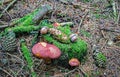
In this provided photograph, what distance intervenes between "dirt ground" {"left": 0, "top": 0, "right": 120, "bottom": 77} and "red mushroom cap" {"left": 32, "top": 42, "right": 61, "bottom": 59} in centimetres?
36

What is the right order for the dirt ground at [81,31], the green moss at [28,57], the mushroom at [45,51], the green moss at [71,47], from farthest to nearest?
the green moss at [71,47], the dirt ground at [81,31], the green moss at [28,57], the mushroom at [45,51]

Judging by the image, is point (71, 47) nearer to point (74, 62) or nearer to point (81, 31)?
point (74, 62)

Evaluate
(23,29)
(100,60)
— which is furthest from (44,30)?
(100,60)

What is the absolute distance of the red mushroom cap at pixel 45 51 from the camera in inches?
131

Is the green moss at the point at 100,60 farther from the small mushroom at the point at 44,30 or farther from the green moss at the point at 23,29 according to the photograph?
the green moss at the point at 23,29

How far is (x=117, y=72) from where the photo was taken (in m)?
3.87

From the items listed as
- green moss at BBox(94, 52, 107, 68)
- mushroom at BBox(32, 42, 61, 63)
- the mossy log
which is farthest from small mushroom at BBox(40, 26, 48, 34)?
A: green moss at BBox(94, 52, 107, 68)

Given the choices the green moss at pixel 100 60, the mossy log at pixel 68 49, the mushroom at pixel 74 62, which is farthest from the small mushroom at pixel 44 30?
the green moss at pixel 100 60

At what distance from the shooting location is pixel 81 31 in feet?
14.6

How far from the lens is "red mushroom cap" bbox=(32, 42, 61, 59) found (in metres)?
3.33

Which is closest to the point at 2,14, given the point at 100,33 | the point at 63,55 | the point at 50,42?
the point at 50,42

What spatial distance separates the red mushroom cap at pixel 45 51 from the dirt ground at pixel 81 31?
36 centimetres

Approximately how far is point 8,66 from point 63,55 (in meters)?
0.84

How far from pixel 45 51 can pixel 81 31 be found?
4.23 ft
